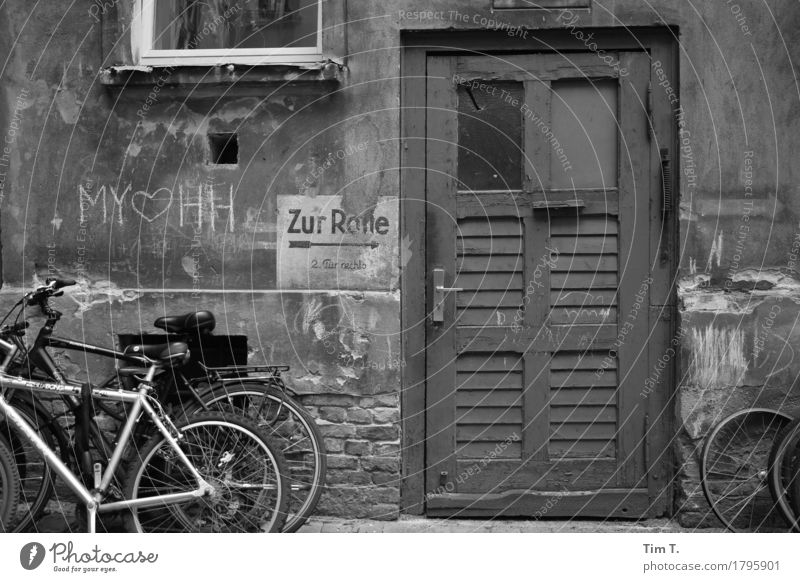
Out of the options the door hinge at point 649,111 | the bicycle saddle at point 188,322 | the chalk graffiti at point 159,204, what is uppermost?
the door hinge at point 649,111

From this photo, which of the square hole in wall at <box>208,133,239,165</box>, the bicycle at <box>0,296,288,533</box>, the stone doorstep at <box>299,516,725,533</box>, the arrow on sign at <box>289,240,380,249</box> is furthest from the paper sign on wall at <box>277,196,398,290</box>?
the stone doorstep at <box>299,516,725,533</box>

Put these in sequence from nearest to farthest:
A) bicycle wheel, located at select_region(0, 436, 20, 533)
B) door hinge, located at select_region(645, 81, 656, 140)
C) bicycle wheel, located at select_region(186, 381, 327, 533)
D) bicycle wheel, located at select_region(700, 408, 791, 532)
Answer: bicycle wheel, located at select_region(0, 436, 20, 533)
bicycle wheel, located at select_region(186, 381, 327, 533)
bicycle wheel, located at select_region(700, 408, 791, 532)
door hinge, located at select_region(645, 81, 656, 140)

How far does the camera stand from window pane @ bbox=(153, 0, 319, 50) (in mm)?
5770

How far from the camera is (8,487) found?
4852 mm

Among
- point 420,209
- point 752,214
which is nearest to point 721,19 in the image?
point 752,214

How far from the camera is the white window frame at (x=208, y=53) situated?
5.69 m

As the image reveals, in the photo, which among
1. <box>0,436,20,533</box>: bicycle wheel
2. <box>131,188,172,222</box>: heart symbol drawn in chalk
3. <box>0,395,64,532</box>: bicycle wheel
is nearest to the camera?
<box>0,436,20,533</box>: bicycle wheel

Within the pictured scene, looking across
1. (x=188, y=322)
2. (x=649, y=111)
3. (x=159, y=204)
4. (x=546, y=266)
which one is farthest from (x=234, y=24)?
(x=649, y=111)

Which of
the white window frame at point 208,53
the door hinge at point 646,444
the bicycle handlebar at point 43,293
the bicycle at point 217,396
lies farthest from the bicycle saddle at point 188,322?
the door hinge at point 646,444

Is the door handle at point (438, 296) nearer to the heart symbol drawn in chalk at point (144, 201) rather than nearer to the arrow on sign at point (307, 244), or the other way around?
the arrow on sign at point (307, 244)

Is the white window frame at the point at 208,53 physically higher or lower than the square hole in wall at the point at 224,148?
higher

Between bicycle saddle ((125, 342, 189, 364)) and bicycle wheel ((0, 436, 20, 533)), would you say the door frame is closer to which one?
bicycle saddle ((125, 342, 189, 364))

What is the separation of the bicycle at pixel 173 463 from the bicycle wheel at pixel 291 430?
0.54ft

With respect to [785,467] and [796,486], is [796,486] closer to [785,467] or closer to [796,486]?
[796,486]
